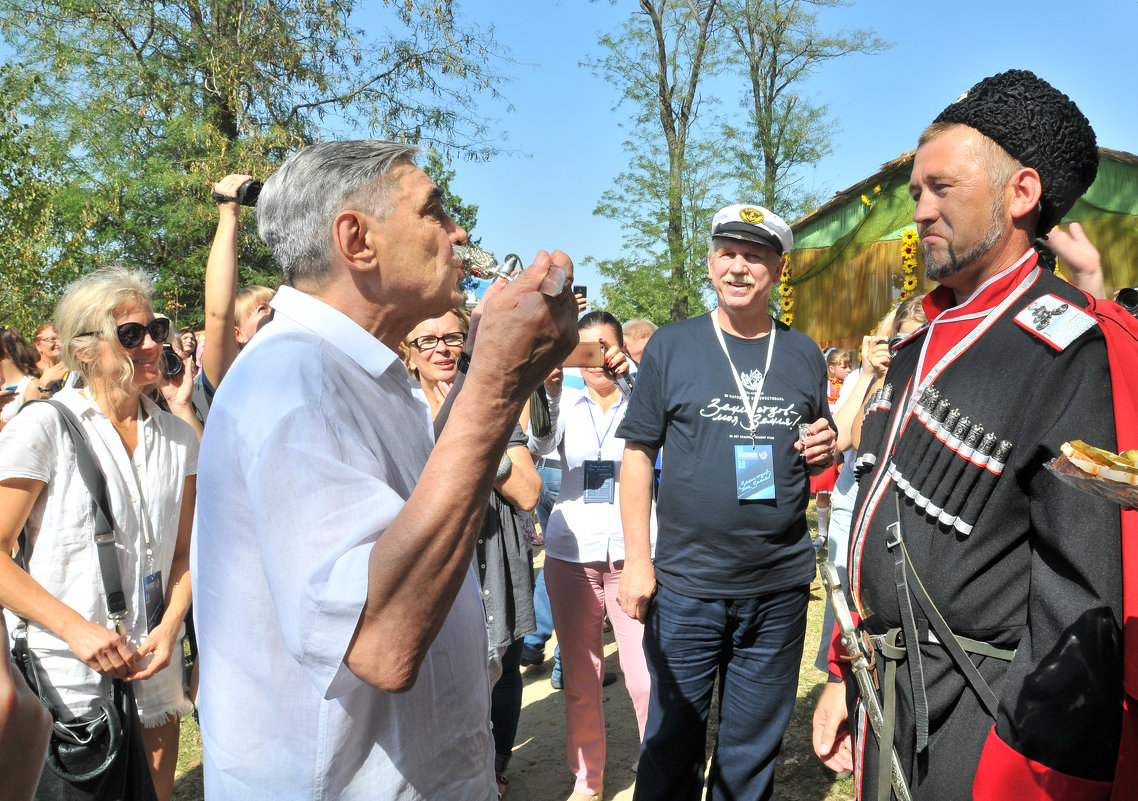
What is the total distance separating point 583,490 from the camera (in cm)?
402

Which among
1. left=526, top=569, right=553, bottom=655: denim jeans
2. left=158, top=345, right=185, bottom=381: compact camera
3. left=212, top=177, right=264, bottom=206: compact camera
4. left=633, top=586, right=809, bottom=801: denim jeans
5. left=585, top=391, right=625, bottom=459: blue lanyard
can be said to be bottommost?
left=526, top=569, right=553, bottom=655: denim jeans

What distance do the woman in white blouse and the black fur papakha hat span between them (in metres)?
2.22

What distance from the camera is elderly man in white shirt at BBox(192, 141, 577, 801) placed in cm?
117

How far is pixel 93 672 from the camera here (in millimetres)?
2697

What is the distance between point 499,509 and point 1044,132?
98.4 inches

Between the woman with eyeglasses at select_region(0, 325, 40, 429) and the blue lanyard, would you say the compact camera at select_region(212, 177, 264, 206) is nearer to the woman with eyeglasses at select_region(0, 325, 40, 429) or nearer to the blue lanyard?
the blue lanyard

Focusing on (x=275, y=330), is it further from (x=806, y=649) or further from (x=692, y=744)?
(x=806, y=649)

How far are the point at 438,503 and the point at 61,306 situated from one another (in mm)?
2668

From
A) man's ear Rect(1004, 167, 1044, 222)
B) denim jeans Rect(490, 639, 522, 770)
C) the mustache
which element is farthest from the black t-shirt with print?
man's ear Rect(1004, 167, 1044, 222)

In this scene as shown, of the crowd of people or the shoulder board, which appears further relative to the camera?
the shoulder board

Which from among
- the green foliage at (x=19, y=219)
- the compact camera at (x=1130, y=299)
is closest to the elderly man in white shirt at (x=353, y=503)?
the compact camera at (x=1130, y=299)

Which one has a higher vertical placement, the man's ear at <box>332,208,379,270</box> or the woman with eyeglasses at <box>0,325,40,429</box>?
the woman with eyeglasses at <box>0,325,40,429</box>

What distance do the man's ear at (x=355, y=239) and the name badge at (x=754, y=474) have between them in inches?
74.5

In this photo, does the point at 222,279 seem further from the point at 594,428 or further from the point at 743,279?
the point at 743,279
